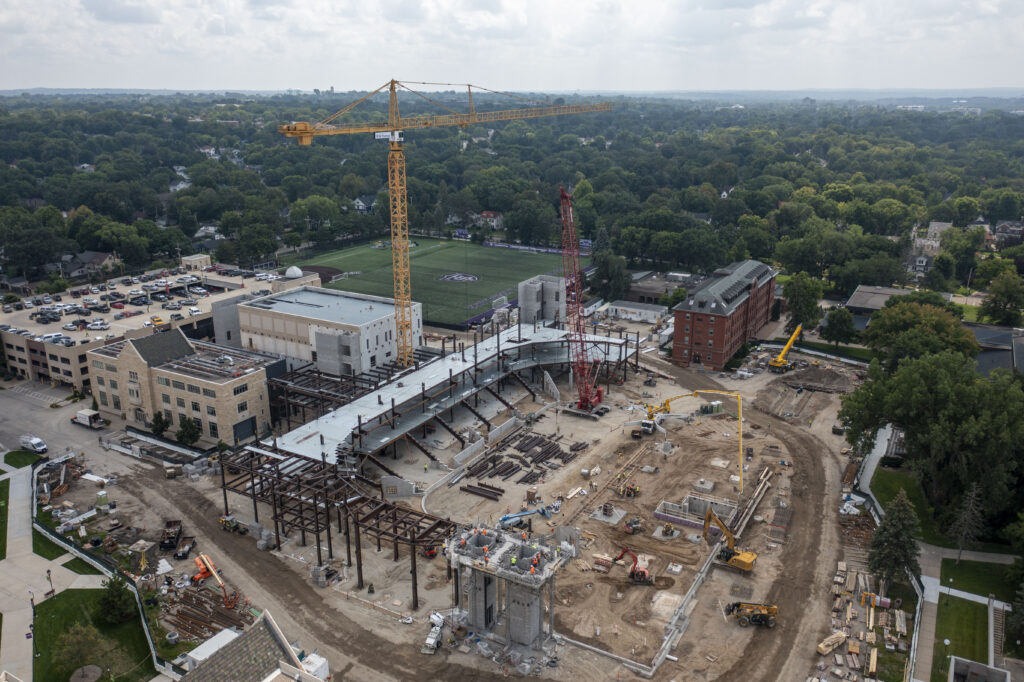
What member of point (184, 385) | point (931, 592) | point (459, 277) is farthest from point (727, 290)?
point (184, 385)

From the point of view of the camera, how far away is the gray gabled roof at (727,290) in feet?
264

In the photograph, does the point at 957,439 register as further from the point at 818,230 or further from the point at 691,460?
the point at 818,230

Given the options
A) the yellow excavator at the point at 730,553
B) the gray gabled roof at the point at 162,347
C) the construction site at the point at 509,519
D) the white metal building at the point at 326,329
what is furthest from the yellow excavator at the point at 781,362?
the gray gabled roof at the point at 162,347

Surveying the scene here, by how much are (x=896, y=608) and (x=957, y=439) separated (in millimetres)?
13213

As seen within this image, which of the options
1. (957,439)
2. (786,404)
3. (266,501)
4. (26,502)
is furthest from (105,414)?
(957,439)

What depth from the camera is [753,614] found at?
1602 inches

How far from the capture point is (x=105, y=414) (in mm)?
68438

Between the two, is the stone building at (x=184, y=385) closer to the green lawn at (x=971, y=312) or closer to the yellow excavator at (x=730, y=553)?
the yellow excavator at (x=730, y=553)

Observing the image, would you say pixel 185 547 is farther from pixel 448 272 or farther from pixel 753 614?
pixel 448 272

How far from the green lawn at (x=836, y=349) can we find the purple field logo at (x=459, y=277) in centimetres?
5065

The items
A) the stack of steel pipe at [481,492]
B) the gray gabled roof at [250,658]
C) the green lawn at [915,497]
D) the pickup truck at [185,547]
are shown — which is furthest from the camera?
the stack of steel pipe at [481,492]

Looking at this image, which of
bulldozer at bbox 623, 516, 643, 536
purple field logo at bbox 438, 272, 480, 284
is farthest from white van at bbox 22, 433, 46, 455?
purple field logo at bbox 438, 272, 480, 284

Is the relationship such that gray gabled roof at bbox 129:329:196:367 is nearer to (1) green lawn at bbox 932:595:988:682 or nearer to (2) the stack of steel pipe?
(2) the stack of steel pipe

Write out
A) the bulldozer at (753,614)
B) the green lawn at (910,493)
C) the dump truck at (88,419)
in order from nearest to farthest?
1. the bulldozer at (753,614)
2. the green lawn at (910,493)
3. the dump truck at (88,419)
